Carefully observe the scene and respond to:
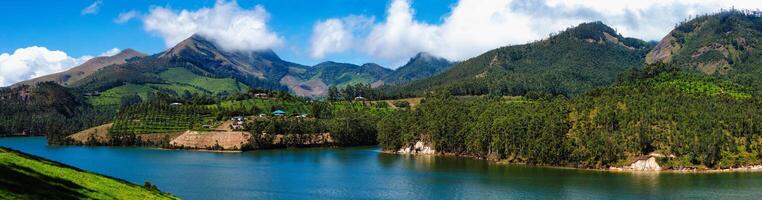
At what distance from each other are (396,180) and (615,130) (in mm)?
48097

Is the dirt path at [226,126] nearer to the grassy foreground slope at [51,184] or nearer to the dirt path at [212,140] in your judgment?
the dirt path at [212,140]

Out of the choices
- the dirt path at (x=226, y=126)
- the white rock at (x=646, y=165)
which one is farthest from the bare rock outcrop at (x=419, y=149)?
the dirt path at (x=226, y=126)

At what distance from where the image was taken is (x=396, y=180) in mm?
100438

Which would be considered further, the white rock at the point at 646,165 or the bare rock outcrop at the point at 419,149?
the bare rock outcrop at the point at 419,149

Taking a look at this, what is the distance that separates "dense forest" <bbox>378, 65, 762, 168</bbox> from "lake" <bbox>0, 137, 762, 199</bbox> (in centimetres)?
596

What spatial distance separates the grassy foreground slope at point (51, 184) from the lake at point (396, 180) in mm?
43480

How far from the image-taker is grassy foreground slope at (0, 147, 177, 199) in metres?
29.0

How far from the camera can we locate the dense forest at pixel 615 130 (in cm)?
11575

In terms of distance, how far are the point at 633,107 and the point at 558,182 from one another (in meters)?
39.7

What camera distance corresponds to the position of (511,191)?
87.3 meters

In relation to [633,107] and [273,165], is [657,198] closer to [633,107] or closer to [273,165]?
[633,107]

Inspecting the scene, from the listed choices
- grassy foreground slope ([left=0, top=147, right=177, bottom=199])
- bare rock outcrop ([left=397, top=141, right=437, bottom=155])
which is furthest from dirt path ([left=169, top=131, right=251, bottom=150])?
grassy foreground slope ([left=0, top=147, right=177, bottom=199])

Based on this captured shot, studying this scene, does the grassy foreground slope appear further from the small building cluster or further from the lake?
the small building cluster

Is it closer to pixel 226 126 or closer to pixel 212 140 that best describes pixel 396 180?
pixel 212 140
